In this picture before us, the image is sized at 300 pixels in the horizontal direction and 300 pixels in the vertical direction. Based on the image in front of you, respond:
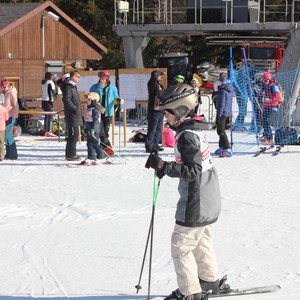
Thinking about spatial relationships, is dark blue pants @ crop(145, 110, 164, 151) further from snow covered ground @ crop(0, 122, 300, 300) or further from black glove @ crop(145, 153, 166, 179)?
black glove @ crop(145, 153, 166, 179)

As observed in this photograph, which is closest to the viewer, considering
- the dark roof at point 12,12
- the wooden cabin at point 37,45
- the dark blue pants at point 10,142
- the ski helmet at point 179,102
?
the ski helmet at point 179,102

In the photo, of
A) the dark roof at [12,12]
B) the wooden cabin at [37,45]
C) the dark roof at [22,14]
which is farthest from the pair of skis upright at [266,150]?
the dark roof at [12,12]

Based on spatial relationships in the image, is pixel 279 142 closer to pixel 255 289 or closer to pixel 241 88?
pixel 241 88

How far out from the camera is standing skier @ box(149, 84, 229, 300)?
549cm

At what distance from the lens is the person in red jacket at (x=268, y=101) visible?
53.5 ft

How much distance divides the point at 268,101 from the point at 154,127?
9.08 ft

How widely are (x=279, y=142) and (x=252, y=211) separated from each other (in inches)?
273

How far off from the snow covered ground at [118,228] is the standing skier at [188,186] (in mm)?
680

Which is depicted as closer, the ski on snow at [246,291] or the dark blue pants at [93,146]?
the ski on snow at [246,291]

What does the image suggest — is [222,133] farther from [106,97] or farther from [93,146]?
[93,146]

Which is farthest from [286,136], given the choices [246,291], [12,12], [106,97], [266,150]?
[12,12]

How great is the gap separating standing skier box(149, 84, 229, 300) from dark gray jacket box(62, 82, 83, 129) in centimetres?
826

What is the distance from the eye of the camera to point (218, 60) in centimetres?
4338

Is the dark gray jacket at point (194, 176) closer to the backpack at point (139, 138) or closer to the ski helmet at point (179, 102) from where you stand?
→ the ski helmet at point (179, 102)
